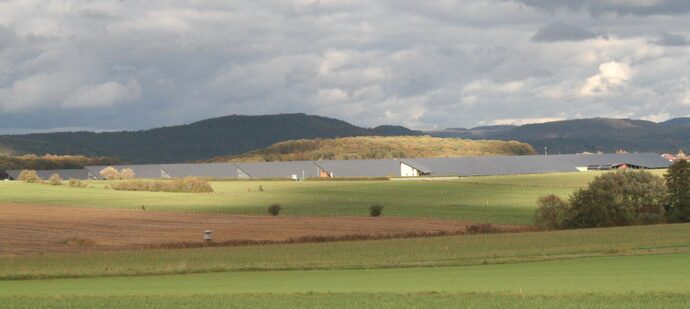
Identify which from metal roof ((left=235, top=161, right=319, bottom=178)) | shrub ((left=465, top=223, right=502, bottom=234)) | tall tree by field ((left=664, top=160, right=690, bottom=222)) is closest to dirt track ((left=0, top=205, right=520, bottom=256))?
shrub ((left=465, top=223, right=502, bottom=234))

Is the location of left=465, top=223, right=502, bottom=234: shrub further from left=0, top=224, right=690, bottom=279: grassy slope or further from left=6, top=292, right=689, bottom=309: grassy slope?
left=6, top=292, right=689, bottom=309: grassy slope

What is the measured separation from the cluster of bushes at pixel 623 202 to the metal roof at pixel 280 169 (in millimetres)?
88592

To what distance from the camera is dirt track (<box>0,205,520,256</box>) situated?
167 feet

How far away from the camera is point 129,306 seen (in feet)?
73.0

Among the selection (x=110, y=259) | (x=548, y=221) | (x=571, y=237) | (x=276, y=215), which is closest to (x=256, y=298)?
(x=110, y=259)

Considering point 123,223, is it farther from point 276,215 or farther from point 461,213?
point 461,213

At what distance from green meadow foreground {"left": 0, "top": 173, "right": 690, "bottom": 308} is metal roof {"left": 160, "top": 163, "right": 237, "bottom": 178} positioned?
9628 centimetres

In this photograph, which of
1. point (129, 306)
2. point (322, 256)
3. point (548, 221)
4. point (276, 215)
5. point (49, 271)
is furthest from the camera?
point (276, 215)

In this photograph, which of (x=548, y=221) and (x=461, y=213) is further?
(x=461, y=213)

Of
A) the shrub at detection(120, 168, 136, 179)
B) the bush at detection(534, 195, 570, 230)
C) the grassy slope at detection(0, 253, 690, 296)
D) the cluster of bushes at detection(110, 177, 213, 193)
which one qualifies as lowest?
the grassy slope at detection(0, 253, 690, 296)

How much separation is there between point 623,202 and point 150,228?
32.6 m

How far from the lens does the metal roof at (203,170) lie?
15525 centimetres

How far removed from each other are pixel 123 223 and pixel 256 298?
4262 centimetres

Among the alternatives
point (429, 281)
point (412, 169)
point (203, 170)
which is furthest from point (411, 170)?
point (429, 281)
